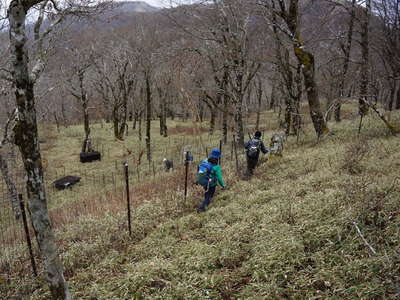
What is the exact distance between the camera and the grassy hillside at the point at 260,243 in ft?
12.2

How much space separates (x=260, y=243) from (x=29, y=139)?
3758 mm

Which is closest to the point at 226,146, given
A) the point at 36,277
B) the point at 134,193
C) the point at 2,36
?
the point at 134,193

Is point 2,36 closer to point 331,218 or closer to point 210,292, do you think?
point 210,292

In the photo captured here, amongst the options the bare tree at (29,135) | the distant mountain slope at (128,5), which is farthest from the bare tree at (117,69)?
the bare tree at (29,135)

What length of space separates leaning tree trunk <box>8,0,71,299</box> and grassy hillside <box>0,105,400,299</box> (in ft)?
3.31

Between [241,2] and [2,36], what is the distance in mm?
9295

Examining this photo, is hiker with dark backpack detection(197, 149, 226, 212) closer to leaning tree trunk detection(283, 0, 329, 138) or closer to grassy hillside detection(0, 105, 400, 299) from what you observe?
grassy hillside detection(0, 105, 400, 299)

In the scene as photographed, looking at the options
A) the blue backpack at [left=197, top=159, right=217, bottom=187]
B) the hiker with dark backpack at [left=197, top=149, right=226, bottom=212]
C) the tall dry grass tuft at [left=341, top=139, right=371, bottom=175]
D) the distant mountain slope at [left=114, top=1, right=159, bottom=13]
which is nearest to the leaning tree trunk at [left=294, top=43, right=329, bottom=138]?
the tall dry grass tuft at [left=341, top=139, right=371, bottom=175]

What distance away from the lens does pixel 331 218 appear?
15.7 ft

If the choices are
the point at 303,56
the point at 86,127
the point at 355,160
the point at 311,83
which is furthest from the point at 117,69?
the point at 355,160

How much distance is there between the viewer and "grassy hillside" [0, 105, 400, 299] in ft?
12.2

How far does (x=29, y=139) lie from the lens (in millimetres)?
3342

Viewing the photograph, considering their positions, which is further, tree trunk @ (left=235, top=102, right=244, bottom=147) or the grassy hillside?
tree trunk @ (left=235, top=102, right=244, bottom=147)

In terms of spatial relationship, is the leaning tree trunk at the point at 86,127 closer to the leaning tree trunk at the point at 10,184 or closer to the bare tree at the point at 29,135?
the leaning tree trunk at the point at 10,184
